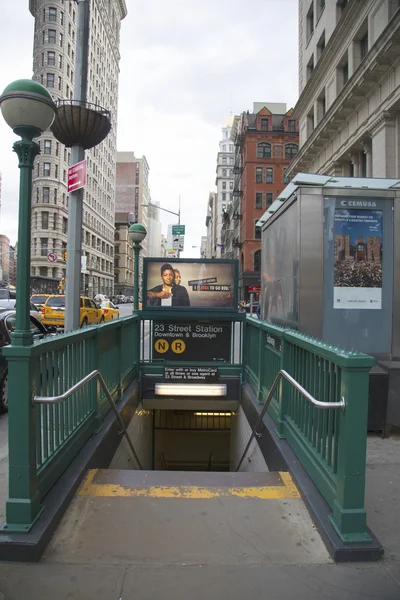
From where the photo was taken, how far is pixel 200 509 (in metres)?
3.15

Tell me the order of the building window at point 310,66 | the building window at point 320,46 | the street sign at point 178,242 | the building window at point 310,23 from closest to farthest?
the building window at point 320,46 → the street sign at point 178,242 → the building window at point 310,23 → the building window at point 310,66

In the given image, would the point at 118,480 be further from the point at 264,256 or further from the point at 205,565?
the point at 264,256

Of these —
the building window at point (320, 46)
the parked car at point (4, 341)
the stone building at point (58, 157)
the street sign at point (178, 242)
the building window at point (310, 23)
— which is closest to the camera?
the parked car at point (4, 341)

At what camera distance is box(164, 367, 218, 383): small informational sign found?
24.6ft

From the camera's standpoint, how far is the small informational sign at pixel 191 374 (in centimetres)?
748

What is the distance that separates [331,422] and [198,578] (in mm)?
1429

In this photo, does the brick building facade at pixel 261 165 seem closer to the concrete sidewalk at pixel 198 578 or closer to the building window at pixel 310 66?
the building window at pixel 310 66

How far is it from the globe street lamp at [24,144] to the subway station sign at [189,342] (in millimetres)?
4753

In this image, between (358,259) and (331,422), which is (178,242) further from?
(331,422)

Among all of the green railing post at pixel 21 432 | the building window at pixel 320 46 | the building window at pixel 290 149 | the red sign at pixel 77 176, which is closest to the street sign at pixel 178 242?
the building window at pixel 320 46

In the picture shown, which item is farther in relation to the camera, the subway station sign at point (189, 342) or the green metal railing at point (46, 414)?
the subway station sign at point (189, 342)

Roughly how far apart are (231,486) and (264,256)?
5.27 meters

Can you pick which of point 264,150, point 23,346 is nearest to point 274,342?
point 23,346

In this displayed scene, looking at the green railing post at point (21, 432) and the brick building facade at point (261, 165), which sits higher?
the brick building facade at point (261, 165)
